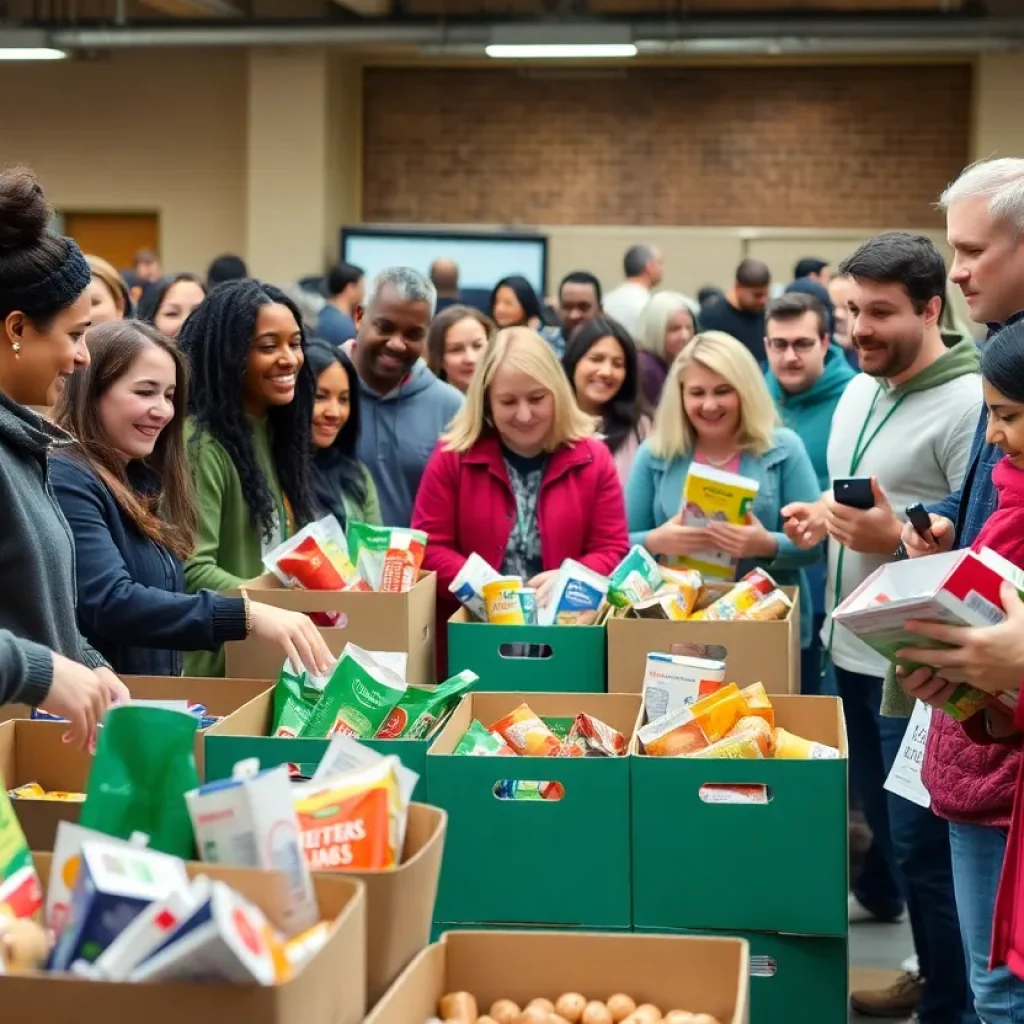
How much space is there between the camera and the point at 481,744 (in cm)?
226

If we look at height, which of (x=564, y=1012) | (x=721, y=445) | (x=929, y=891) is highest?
(x=721, y=445)

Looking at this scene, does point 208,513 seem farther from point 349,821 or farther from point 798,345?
point 798,345

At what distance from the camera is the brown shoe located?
3.45 meters

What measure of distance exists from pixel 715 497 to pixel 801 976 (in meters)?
1.46

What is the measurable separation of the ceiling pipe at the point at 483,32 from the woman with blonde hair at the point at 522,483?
8221 millimetres

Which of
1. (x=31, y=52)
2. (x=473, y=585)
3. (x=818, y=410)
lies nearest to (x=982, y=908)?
(x=473, y=585)

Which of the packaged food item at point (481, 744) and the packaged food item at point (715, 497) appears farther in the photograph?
the packaged food item at point (715, 497)

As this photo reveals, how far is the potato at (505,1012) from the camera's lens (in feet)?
5.28

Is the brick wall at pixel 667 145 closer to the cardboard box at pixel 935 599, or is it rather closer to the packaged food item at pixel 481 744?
the packaged food item at pixel 481 744

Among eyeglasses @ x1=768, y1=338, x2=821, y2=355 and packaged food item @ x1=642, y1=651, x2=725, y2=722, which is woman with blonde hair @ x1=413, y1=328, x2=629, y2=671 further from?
eyeglasses @ x1=768, y1=338, x2=821, y2=355

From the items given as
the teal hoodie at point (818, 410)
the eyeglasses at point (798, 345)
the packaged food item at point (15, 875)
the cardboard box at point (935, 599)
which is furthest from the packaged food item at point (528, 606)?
the eyeglasses at point (798, 345)

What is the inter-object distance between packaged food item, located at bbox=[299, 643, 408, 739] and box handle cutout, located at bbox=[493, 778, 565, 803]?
208mm

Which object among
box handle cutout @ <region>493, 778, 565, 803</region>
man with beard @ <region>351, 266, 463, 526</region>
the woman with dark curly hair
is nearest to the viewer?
box handle cutout @ <region>493, 778, 565, 803</region>

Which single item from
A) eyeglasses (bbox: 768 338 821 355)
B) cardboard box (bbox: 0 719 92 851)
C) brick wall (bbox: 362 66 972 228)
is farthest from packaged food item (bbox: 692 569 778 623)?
brick wall (bbox: 362 66 972 228)
